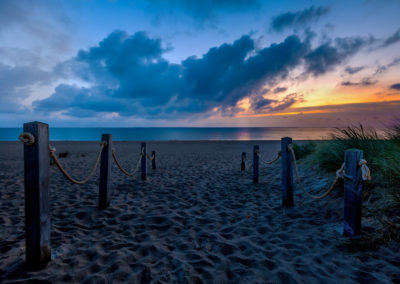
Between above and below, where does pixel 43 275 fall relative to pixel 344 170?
below

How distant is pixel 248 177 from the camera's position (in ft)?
24.6

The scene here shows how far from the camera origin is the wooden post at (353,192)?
2.79 metres

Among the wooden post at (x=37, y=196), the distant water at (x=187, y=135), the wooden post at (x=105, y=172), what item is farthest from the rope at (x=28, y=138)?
the distant water at (x=187, y=135)

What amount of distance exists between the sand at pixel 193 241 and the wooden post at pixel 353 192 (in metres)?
0.23

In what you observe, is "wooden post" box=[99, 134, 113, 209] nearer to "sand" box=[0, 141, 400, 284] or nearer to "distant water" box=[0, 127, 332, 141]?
"sand" box=[0, 141, 400, 284]

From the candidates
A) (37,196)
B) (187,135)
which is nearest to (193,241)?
(37,196)

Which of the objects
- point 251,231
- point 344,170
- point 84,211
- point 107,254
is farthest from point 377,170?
point 84,211

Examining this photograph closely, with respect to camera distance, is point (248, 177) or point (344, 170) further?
point (248, 177)

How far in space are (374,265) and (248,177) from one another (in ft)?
17.1

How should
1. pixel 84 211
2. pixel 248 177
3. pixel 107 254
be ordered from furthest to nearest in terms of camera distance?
pixel 248 177, pixel 84 211, pixel 107 254

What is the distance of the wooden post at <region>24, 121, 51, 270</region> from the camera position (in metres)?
2.13

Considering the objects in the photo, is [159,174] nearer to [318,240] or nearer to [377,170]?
[318,240]

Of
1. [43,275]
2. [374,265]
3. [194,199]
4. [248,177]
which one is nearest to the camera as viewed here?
[43,275]

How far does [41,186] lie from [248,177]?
21.2 ft
